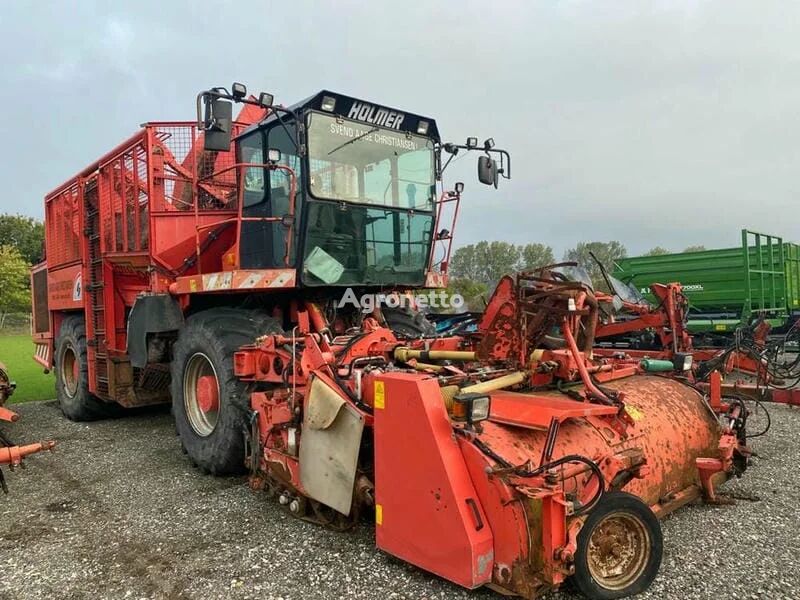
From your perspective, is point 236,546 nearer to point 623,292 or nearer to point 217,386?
point 217,386

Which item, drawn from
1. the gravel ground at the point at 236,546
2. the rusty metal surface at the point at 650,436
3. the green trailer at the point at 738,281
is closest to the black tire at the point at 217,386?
the gravel ground at the point at 236,546

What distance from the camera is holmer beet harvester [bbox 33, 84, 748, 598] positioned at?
2.75 metres

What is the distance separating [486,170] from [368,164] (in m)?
1.41

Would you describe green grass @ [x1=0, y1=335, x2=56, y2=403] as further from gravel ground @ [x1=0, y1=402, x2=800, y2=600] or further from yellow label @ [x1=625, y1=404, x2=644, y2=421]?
yellow label @ [x1=625, y1=404, x2=644, y2=421]

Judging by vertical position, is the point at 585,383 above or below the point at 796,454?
above

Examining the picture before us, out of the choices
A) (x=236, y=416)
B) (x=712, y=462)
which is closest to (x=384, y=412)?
(x=236, y=416)

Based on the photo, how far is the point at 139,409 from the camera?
28.0 feet

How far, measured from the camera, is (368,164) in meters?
5.49

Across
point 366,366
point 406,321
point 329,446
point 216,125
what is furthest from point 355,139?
point 329,446

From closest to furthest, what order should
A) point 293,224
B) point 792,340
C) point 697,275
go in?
1. point 293,224
2. point 792,340
3. point 697,275

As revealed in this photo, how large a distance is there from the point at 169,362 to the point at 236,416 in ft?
6.62

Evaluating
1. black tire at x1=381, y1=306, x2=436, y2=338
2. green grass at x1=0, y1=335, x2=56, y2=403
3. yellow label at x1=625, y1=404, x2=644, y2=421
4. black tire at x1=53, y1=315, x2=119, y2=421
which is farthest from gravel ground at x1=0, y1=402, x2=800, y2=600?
green grass at x1=0, y1=335, x2=56, y2=403

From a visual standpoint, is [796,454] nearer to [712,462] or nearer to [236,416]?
[712,462]

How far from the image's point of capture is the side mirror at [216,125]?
4.37 metres
